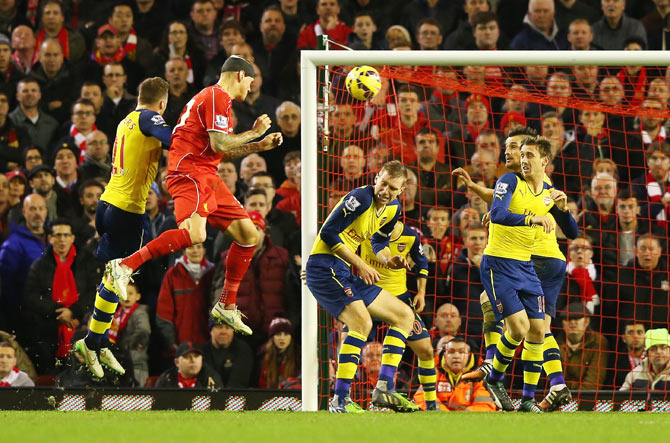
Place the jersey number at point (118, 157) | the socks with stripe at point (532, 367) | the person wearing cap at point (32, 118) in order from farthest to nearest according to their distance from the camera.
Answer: the person wearing cap at point (32, 118) < the socks with stripe at point (532, 367) < the jersey number at point (118, 157)

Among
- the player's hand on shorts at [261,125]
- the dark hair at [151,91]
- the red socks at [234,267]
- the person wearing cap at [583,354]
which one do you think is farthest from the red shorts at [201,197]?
the person wearing cap at [583,354]

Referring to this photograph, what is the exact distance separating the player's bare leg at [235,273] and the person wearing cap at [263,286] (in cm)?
253

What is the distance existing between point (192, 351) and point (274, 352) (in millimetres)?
823

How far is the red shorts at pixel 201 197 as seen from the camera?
7664 millimetres

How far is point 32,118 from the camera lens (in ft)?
41.5

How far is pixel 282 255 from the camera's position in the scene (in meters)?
11.0

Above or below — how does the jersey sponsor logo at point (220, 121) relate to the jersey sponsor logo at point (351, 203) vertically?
above

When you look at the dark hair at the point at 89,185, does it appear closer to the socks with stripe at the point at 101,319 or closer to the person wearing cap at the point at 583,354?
the socks with stripe at the point at 101,319

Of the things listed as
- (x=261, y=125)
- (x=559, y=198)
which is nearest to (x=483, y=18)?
(x=559, y=198)

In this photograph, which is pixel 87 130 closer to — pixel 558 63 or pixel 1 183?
pixel 1 183

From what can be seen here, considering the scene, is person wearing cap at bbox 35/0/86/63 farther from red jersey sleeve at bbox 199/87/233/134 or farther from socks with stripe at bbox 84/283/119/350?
socks with stripe at bbox 84/283/119/350

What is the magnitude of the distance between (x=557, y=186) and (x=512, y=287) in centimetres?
345

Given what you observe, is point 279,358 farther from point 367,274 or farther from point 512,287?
point 512,287

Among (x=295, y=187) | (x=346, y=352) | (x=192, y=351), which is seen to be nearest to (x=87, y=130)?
(x=295, y=187)
